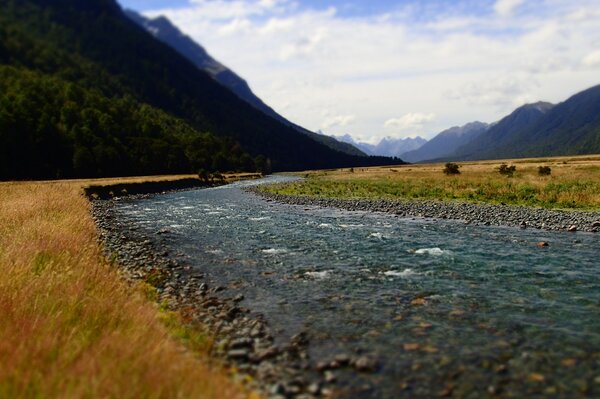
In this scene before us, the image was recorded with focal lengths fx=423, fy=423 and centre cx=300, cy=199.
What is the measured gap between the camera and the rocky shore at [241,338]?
8391mm

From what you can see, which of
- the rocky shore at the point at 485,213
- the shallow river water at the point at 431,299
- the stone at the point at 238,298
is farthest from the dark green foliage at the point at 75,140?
the stone at the point at 238,298

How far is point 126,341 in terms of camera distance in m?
8.11

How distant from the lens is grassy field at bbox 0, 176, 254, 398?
6457 mm

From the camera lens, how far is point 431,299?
13.7 m

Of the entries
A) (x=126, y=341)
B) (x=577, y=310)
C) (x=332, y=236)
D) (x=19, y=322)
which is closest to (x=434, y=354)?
(x=577, y=310)

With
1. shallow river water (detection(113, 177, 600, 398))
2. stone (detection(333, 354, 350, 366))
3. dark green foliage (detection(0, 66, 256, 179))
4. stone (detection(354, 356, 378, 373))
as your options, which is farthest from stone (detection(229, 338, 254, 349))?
dark green foliage (detection(0, 66, 256, 179))

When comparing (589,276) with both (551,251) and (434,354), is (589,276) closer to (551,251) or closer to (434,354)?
(551,251)

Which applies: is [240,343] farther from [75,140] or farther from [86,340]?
[75,140]

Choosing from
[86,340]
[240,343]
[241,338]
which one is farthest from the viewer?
[241,338]

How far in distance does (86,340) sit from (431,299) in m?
10.1

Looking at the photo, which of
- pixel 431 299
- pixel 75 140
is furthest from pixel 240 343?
pixel 75 140

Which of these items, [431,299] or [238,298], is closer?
[431,299]

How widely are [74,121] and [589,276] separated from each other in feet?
425

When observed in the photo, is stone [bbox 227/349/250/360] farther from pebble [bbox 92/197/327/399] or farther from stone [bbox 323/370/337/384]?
stone [bbox 323/370/337/384]
